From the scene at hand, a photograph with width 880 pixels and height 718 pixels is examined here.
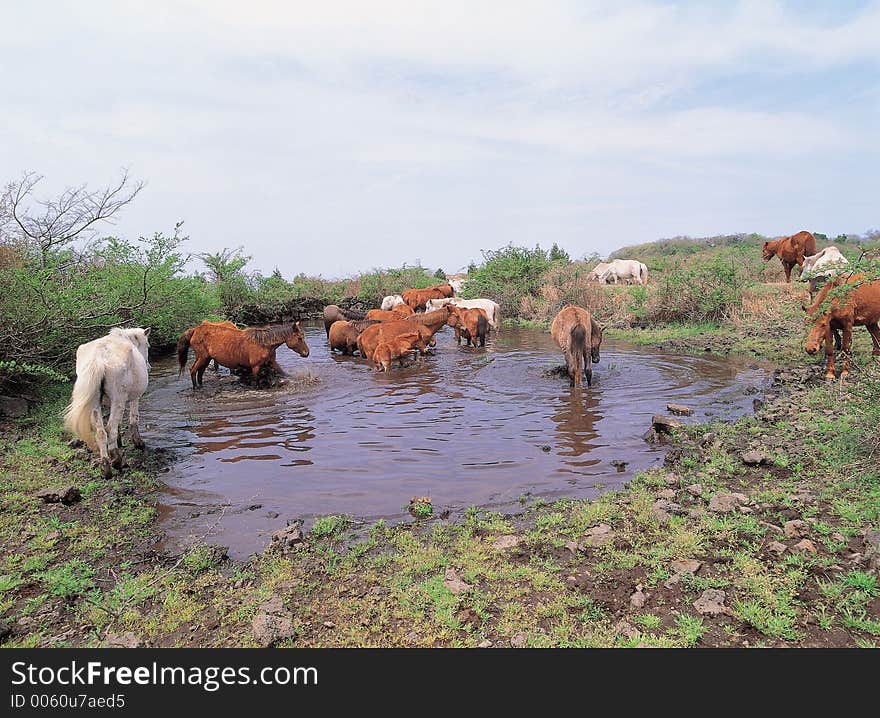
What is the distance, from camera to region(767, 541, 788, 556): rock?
4.21 metres

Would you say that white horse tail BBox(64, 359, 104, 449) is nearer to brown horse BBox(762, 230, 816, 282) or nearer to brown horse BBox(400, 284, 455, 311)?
brown horse BBox(400, 284, 455, 311)

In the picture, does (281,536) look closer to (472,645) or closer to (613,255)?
(472,645)

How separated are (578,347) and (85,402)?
8.37 metres

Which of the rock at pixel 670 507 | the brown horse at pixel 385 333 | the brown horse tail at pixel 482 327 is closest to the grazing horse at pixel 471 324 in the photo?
the brown horse tail at pixel 482 327

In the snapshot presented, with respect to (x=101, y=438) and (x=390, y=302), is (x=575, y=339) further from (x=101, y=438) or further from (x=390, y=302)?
(x=390, y=302)

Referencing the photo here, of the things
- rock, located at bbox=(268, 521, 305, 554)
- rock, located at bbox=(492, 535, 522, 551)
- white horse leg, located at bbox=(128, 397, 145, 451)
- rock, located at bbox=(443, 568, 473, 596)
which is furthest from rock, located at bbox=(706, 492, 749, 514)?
→ white horse leg, located at bbox=(128, 397, 145, 451)

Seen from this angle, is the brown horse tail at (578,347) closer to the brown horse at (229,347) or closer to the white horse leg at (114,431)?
the brown horse at (229,347)

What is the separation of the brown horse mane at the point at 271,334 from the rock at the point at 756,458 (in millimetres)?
9197

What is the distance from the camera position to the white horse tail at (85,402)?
622cm

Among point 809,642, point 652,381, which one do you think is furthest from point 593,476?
point 652,381

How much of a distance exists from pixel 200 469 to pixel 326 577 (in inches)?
138

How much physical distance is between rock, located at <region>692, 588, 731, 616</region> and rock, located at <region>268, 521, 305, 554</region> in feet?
10.7

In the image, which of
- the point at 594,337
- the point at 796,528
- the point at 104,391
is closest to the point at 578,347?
the point at 594,337
